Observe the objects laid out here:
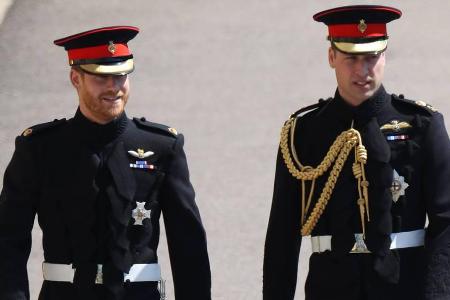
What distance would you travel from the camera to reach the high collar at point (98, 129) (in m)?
7.47

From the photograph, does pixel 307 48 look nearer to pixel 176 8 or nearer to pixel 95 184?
pixel 176 8

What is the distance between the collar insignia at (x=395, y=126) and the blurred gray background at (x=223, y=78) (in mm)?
3305

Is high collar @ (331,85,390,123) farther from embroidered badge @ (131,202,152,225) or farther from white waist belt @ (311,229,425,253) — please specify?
embroidered badge @ (131,202,152,225)

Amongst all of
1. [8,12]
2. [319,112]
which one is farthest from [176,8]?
[319,112]

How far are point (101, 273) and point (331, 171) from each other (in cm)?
108

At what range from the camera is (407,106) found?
745cm

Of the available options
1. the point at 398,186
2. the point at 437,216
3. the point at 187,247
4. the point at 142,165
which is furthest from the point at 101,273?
the point at 437,216

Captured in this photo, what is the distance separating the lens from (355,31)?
730 cm

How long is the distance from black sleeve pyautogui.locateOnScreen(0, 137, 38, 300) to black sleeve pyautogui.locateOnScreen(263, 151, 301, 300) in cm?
103

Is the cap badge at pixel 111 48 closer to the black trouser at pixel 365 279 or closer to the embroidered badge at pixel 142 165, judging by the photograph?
the embroidered badge at pixel 142 165

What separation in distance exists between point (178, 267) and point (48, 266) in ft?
1.83

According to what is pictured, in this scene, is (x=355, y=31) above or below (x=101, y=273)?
above

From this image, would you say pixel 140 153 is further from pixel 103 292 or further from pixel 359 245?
pixel 359 245

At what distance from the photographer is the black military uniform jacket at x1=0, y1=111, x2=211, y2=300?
7355 mm
